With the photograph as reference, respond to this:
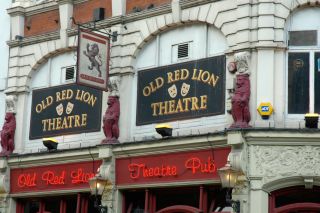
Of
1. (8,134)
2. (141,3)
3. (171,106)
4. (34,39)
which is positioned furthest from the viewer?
(34,39)

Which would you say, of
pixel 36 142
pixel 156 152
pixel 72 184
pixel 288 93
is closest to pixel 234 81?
pixel 288 93

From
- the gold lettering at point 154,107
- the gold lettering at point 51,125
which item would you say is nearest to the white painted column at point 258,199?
Result: the gold lettering at point 154,107

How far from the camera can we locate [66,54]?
1147 inches

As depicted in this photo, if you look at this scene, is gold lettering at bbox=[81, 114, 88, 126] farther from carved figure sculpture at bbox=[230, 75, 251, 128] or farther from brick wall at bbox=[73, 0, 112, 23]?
carved figure sculpture at bbox=[230, 75, 251, 128]

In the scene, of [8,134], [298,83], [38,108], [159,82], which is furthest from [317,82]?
[8,134]

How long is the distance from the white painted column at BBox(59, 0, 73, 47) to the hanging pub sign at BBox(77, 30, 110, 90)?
318 centimetres

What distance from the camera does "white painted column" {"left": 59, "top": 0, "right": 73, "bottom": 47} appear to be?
28.8 m

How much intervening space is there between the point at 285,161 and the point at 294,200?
1156 mm

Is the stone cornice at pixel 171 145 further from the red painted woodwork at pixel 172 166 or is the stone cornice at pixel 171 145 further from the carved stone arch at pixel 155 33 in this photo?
the carved stone arch at pixel 155 33

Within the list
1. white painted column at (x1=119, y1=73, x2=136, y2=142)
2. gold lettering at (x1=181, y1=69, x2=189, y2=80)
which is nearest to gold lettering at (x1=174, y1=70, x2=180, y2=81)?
gold lettering at (x1=181, y1=69, x2=189, y2=80)

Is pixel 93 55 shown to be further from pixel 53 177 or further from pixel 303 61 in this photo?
pixel 303 61

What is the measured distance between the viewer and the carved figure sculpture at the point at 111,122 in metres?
26.2

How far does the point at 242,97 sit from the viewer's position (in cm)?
2303

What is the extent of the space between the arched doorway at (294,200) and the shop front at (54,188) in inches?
255
